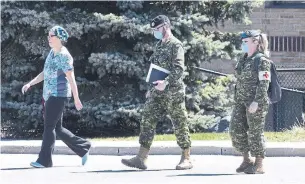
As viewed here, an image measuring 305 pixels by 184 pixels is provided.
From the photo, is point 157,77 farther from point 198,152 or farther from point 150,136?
point 198,152

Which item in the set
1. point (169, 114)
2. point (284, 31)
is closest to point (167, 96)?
point (169, 114)

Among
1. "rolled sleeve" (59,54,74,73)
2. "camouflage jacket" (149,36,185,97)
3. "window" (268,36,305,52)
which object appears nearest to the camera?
"camouflage jacket" (149,36,185,97)

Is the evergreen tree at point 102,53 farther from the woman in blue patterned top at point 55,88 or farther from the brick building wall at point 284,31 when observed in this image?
the brick building wall at point 284,31

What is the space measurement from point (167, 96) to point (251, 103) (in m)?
0.99

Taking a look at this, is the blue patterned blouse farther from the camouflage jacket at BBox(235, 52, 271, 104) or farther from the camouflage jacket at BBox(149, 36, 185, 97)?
the camouflage jacket at BBox(235, 52, 271, 104)

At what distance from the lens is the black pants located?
28.6ft

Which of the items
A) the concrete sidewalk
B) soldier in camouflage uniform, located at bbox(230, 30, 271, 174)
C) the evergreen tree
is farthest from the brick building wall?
soldier in camouflage uniform, located at bbox(230, 30, 271, 174)

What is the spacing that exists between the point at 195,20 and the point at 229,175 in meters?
4.40

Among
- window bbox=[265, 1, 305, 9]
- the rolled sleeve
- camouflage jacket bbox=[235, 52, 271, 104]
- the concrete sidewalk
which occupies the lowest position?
the concrete sidewalk

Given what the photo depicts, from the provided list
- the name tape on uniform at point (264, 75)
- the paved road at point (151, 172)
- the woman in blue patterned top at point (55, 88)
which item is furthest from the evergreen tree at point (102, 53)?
the name tape on uniform at point (264, 75)

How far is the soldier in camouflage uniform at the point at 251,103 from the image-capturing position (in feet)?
26.5

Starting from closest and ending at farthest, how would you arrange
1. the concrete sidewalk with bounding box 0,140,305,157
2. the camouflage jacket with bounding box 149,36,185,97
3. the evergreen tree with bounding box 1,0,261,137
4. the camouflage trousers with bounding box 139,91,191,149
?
the camouflage jacket with bounding box 149,36,185,97
the camouflage trousers with bounding box 139,91,191,149
the concrete sidewalk with bounding box 0,140,305,157
the evergreen tree with bounding box 1,0,261,137

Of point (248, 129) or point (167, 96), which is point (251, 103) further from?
point (167, 96)

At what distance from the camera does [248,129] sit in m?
8.29
